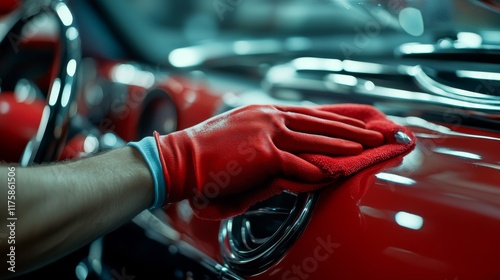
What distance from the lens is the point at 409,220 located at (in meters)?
0.70

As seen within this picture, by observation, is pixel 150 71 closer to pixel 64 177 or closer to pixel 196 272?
pixel 196 272

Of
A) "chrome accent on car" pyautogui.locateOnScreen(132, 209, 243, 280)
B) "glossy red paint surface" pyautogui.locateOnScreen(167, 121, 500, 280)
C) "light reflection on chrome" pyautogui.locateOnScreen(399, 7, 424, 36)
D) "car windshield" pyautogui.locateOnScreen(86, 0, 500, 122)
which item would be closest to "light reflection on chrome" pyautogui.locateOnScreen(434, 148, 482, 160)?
"glossy red paint surface" pyautogui.locateOnScreen(167, 121, 500, 280)

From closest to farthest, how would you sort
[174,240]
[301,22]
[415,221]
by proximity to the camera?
[415,221] < [174,240] < [301,22]

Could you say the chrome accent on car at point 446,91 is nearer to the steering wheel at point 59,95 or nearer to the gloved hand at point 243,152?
the gloved hand at point 243,152

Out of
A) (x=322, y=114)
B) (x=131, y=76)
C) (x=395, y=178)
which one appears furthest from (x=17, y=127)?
(x=395, y=178)

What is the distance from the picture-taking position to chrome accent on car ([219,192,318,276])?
31.9 inches

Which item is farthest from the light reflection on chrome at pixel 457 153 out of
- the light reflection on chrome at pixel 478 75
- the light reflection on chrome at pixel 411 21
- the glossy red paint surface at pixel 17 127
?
the glossy red paint surface at pixel 17 127

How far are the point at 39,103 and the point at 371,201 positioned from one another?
117 cm

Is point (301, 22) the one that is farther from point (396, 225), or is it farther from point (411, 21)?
point (396, 225)

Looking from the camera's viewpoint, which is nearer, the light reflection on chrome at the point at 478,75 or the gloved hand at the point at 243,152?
the gloved hand at the point at 243,152

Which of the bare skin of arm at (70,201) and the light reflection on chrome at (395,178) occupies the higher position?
the light reflection on chrome at (395,178)

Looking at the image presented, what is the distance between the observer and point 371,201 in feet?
2.45

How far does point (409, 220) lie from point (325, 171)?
13cm

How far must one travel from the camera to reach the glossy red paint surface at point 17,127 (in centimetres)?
150
